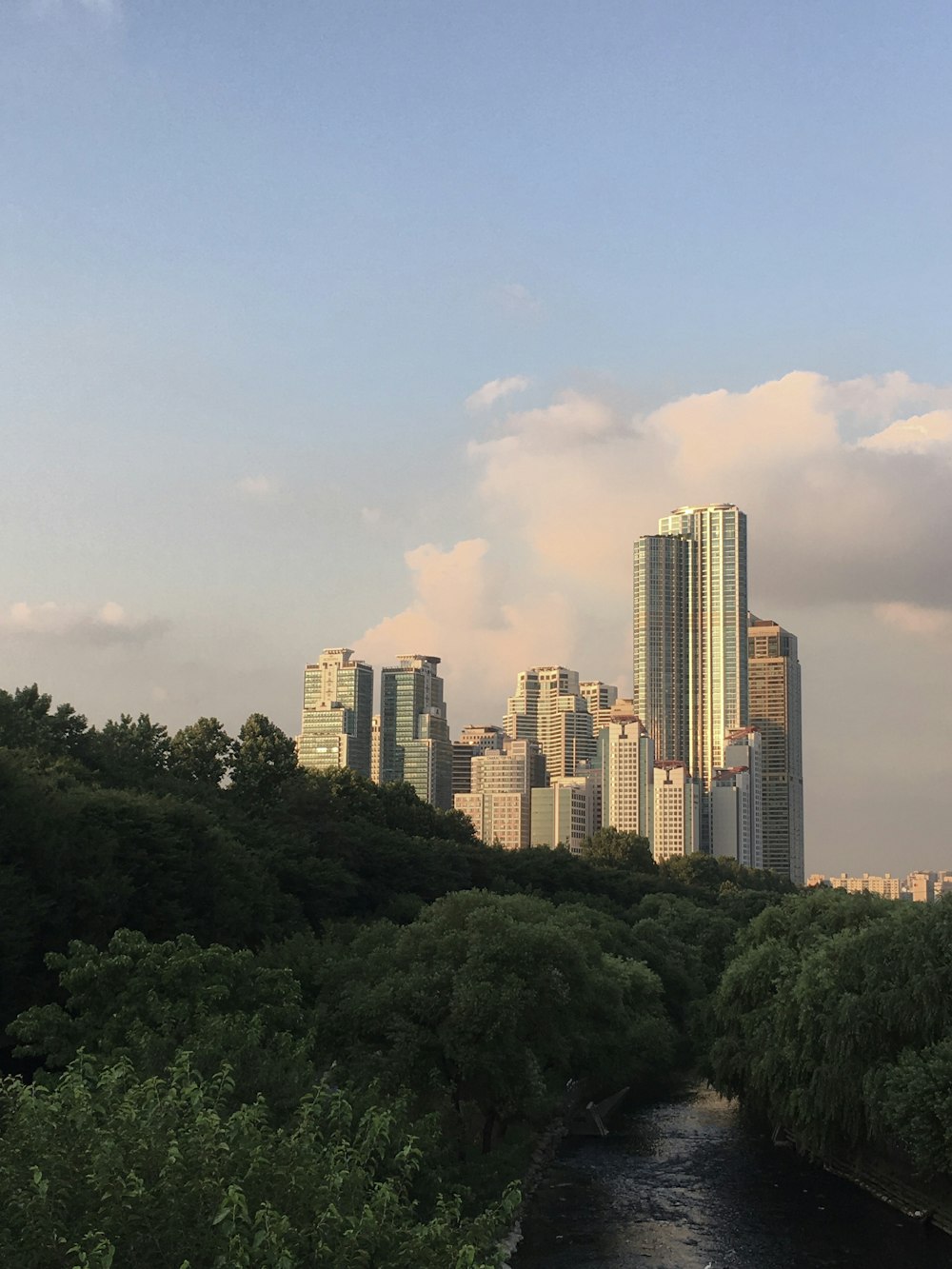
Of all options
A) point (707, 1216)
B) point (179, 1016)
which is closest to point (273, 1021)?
point (179, 1016)

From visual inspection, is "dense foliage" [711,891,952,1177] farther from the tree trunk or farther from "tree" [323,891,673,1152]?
the tree trunk

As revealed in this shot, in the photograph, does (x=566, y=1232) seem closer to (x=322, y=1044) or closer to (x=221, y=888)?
(x=322, y=1044)

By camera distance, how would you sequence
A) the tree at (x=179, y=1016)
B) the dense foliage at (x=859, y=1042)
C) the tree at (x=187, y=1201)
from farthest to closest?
the dense foliage at (x=859, y=1042), the tree at (x=179, y=1016), the tree at (x=187, y=1201)

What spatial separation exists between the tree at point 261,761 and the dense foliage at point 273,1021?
33.1 feet

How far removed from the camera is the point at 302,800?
247 ft

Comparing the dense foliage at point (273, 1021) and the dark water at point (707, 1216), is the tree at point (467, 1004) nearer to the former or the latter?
the dense foliage at point (273, 1021)

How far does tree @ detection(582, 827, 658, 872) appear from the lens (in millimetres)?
133500

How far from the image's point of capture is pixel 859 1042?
112 feet

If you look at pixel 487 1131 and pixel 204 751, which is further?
pixel 204 751

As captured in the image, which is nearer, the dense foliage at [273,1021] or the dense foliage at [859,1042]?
the dense foliage at [273,1021]

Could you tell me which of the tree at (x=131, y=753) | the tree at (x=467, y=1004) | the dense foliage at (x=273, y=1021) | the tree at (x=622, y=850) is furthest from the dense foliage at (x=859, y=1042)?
the tree at (x=622, y=850)

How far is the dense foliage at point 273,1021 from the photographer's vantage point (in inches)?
546

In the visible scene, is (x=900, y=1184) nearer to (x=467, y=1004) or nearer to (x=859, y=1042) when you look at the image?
(x=859, y=1042)

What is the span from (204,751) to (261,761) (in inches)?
160
